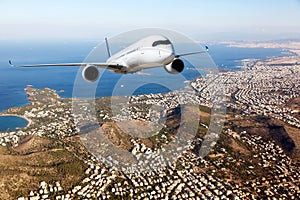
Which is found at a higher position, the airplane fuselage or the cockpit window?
the cockpit window

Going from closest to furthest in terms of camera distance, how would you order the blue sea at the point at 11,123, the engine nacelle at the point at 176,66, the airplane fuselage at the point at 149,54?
1. the airplane fuselage at the point at 149,54
2. the engine nacelle at the point at 176,66
3. the blue sea at the point at 11,123

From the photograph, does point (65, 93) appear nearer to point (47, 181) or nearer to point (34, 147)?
point (34, 147)

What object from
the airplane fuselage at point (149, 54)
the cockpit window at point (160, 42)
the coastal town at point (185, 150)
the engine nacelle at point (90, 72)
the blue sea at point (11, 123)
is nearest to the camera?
the airplane fuselage at point (149, 54)

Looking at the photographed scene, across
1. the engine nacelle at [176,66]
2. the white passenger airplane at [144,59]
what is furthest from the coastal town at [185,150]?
the engine nacelle at [176,66]

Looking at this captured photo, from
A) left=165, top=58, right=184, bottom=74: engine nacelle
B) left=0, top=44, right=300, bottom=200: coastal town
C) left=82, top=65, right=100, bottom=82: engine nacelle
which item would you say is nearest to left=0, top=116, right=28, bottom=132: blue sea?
left=0, top=44, right=300, bottom=200: coastal town

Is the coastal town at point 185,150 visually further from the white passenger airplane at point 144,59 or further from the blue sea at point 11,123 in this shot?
the white passenger airplane at point 144,59

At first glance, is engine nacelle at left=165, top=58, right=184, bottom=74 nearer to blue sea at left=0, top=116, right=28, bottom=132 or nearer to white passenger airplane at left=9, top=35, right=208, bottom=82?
white passenger airplane at left=9, top=35, right=208, bottom=82
